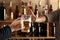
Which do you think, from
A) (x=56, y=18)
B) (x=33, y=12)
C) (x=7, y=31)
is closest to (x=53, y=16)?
(x=56, y=18)

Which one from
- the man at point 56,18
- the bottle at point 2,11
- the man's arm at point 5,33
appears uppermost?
the bottle at point 2,11

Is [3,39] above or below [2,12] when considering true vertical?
below

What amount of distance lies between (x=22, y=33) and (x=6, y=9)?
40 centimetres

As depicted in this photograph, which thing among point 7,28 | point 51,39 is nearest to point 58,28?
point 7,28

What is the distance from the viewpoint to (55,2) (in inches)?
89.6

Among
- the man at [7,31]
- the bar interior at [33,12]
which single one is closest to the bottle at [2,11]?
the bar interior at [33,12]

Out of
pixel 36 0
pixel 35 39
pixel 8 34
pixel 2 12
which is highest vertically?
pixel 36 0

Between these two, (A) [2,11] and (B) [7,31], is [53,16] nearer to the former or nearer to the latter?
(B) [7,31]

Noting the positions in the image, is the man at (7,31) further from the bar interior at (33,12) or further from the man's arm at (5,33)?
the bar interior at (33,12)

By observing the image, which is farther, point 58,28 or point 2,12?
point 2,12

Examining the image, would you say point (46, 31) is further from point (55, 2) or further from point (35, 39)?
point (55, 2)

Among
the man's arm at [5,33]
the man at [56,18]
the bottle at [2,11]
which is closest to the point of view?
the man's arm at [5,33]

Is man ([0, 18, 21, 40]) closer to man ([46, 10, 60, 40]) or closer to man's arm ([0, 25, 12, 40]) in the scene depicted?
man's arm ([0, 25, 12, 40])

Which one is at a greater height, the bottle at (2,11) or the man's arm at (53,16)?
the bottle at (2,11)
